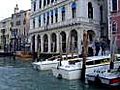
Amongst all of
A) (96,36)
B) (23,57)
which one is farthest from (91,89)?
(23,57)

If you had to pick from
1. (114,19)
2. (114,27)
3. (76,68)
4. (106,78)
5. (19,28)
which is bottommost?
(106,78)

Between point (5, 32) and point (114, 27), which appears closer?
point (114, 27)

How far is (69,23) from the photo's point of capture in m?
38.1

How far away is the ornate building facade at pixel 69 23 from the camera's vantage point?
121 feet

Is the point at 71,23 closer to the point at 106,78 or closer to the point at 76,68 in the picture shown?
the point at 76,68

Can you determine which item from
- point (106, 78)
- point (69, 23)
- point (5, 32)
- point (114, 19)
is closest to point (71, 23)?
point (69, 23)

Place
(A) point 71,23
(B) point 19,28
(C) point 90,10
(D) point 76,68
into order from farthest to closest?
(B) point 19,28 → (C) point 90,10 → (A) point 71,23 → (D) point 76,68

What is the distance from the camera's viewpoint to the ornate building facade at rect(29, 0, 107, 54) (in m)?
37.0

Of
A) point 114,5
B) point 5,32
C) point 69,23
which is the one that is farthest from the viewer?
point 5,32

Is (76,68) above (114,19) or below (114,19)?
below

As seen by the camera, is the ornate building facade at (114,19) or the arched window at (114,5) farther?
the arched window at (114,5)

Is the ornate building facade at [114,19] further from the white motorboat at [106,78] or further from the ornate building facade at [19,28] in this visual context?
the ornate building facade at [19,28]

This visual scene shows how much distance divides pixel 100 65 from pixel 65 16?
61.2 feet

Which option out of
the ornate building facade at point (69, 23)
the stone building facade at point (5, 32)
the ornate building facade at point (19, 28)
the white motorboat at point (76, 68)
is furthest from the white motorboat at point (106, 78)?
the stone building facade at point (5, 32)
